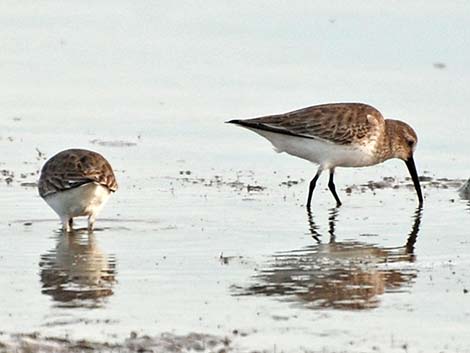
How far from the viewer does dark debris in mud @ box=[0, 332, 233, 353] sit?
326 inches

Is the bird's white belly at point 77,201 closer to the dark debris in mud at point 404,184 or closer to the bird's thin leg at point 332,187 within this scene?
the bird's thin leg at point 332,187

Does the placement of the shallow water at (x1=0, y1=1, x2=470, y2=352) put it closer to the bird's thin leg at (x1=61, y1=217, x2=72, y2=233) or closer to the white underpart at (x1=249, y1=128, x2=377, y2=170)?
the bird's thin leg at (x1=61, y1=217, x2=72, y2=233)

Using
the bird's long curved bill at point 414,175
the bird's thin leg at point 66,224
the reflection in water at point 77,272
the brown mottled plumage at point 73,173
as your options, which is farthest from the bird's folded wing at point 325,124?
the reflection in water at point 77,272

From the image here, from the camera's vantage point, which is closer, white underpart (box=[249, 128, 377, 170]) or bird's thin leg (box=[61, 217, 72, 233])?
bird's thin leg (box=[61, 217, 72, 233])

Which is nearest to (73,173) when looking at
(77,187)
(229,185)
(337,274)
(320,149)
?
(77,187)

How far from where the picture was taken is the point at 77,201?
1217cm

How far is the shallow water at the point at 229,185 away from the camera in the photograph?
9195mm

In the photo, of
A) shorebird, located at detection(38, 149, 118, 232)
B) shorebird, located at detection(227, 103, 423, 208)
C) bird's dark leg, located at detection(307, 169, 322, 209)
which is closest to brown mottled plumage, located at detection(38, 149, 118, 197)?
shorebird, located at detection(38, 149, 118, 232)

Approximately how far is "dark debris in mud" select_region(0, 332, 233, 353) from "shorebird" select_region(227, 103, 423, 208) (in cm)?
594

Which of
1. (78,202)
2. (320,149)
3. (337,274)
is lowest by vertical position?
(337,274)

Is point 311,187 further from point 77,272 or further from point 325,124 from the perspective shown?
point 77,272

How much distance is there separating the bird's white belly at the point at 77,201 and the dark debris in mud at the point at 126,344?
363 cm

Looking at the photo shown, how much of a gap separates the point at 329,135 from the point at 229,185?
1.10 metres

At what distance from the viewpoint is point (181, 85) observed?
1855 centimetres
